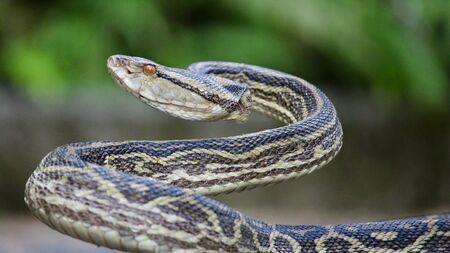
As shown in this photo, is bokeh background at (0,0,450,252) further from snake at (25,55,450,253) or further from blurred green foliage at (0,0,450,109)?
snake at (25,55,450,253)

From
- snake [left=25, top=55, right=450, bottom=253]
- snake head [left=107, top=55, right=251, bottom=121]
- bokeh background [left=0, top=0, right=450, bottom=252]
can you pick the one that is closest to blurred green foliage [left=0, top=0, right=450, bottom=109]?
bokeh background [left=0, top=0, right=450, bottom=252]

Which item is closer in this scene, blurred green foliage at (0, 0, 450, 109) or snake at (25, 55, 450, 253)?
snake at (25, 55, 450, 253)

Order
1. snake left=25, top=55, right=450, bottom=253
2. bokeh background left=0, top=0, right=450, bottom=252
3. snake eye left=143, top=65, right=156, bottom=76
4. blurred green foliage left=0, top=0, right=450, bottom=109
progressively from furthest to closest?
blurred green foliage left=0, top=0, right=450, bottom=109 < bokeh background left=0, top=0, right=450, bottom=252 < snake eye left=143, top=65, right=156, bottom=76 < snake left=25, top=55, right=450, bottom=253

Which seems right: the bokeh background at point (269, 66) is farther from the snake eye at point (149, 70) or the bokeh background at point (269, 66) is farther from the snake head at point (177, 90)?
the snake eye at point (149, 70)

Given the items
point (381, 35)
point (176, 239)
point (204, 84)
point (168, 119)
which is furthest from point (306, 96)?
point (381, 35)

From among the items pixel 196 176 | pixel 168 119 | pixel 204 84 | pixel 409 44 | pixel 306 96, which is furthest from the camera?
pixel 409 44

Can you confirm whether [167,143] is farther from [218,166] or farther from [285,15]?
[285,15]

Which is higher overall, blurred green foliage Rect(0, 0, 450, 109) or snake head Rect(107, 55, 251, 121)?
blurred green foliage Rect(0, 0, 450, 109)
